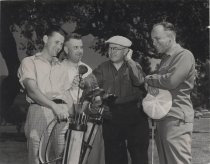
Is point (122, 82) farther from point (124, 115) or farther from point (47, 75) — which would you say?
point (47, 75)

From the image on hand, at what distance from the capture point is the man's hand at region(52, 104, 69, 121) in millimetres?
2922

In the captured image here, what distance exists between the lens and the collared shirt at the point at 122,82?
3.09m

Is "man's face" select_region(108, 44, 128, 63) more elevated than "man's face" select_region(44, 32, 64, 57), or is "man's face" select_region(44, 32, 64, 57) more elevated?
"man's face" select_region(44, 32, 64, 57)

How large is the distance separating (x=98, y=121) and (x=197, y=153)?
36.3 inches

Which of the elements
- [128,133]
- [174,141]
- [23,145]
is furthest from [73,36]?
[174,141]

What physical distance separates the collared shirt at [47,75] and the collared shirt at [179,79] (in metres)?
0.71

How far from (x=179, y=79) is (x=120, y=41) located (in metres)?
0.74

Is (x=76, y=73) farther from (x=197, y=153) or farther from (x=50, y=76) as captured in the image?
(x=197, y=153)

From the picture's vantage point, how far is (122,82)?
3111 mm

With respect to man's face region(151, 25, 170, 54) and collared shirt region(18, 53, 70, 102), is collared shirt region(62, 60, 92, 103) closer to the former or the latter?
collared shirt region(18, 53, 70, 102)

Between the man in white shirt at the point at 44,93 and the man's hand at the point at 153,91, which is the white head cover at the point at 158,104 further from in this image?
the man in white shirt at the point at 44,93

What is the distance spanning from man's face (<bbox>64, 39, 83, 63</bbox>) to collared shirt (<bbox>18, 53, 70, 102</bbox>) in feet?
0.38

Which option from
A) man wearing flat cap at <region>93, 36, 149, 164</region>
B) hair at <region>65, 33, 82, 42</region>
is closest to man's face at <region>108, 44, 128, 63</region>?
man wearing flat cap at <region>93, 36, 149, 164</region>

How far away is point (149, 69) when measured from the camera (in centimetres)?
317
